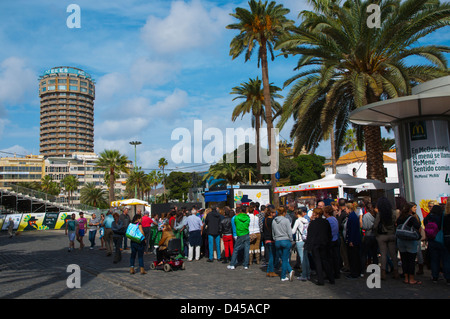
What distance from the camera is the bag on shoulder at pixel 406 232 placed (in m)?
7.54

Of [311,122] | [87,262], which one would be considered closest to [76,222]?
[87,262]

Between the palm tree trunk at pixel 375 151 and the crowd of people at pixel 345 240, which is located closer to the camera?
the crowd of people at pixel 345 240

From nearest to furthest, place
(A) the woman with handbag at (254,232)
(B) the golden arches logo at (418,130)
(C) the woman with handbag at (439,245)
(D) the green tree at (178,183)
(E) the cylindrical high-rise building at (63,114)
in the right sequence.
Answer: (C) the woman with handbag at (439,245), (A) the woman with handbag at (254,232), (B) the golden arches logo at (418,130), (D) the green tree at (178,183), (E) the cylindrical high-rise building at (63,114)

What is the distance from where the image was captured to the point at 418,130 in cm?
1120

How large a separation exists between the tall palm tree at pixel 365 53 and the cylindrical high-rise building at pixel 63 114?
147 metres

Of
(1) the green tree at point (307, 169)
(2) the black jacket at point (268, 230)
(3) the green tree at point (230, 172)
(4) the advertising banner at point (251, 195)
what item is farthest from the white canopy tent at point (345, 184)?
(1) the green tree at point (307, 169)

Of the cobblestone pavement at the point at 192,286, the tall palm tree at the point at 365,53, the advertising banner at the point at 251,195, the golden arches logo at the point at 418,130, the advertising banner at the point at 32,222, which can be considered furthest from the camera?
the advertising banner at the point at 32,222

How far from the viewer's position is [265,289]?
7531mm

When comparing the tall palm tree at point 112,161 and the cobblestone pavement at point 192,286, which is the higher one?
the tall palm tree at point 112,161

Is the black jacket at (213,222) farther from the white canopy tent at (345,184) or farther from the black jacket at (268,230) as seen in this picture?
the white canopy tent at (345,184)

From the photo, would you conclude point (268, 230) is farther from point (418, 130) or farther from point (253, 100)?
point (253, 100)
